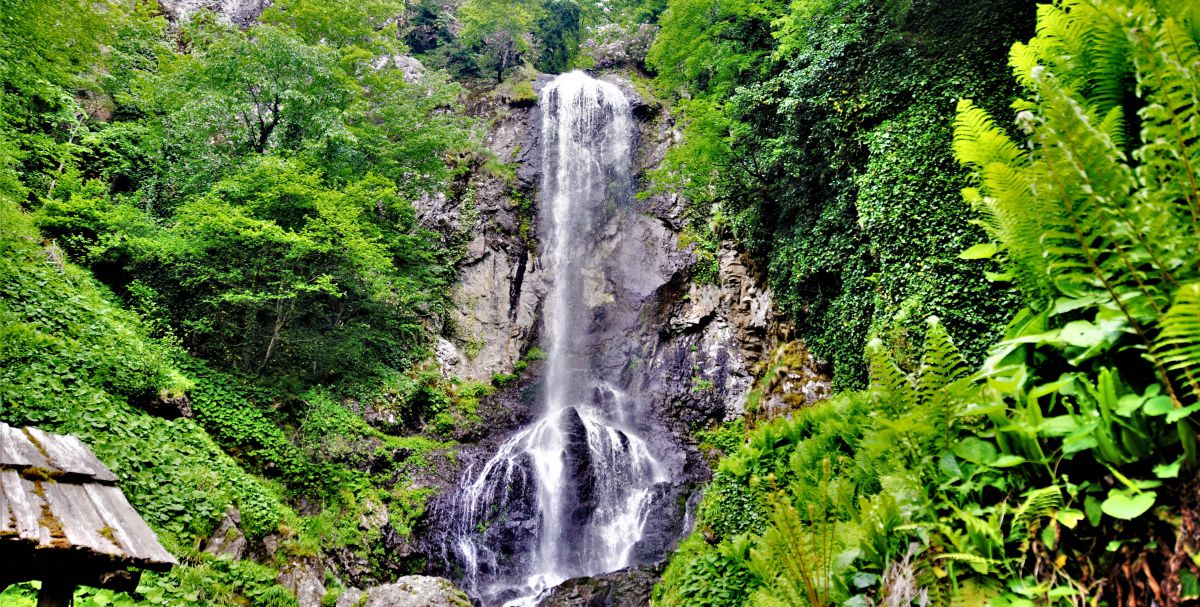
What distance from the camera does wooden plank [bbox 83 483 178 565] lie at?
121 inches

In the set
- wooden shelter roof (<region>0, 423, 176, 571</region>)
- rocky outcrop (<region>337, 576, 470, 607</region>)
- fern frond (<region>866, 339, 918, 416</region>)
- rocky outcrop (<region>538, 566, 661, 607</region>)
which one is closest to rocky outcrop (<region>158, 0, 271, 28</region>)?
rocky outcrop (<region>337, 576, 470, 607</region>)

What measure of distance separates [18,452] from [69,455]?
361mm

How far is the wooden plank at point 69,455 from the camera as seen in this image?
3018mm

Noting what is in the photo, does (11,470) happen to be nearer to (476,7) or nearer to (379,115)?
(379,115)

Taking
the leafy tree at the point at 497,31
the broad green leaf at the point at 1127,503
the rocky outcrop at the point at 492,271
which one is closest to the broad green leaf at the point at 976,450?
the broad green leaf at the point at 1127,503

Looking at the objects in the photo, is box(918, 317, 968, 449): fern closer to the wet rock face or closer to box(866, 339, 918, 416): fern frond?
box(866, 339, 918, 416): fern frond

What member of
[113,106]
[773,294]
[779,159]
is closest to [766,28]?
[779,159]

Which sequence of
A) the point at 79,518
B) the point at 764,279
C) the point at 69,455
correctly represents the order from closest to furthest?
Result: the point at 79,518 → the point at 69,455 → the point at 764,279

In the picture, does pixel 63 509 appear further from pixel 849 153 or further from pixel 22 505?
pixel 849 153

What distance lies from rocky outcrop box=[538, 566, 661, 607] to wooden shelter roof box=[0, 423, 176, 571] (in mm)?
6315

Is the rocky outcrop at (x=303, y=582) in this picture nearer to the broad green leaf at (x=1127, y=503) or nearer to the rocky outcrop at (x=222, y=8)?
the broad green leaf at (x=1127, y=503)

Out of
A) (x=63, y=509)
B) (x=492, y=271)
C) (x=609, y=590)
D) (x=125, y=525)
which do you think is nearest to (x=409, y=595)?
(x=609, y=590)

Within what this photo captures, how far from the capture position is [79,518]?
2.89m

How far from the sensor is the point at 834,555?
2811 millimetres
